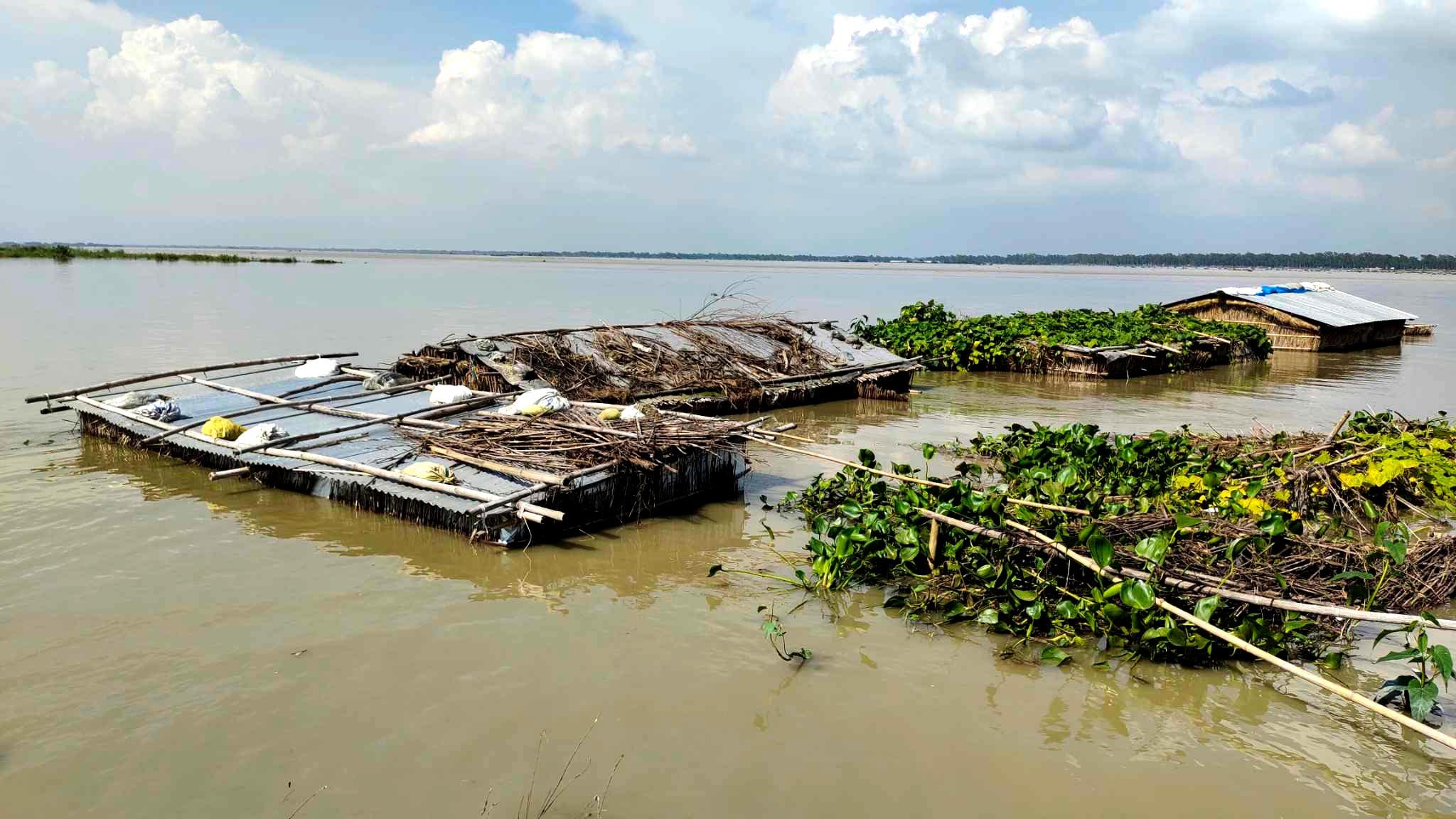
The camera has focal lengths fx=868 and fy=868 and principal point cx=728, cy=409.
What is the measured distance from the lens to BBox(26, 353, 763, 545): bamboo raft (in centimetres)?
635

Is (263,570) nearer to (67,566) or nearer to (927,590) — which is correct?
(67,566)

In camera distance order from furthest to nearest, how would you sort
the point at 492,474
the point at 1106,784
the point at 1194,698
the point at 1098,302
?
1. the point at 1098,302
2. the point at 492,474
3. the point at 1194,698
4. the point at 1106,784

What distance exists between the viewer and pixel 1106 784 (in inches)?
150

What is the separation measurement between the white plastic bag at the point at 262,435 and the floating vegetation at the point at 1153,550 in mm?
4631

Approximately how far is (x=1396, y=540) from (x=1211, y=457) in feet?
10.5

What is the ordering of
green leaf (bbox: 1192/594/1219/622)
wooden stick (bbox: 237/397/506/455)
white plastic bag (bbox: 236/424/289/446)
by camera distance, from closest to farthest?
green leaf (bbox: 1192/594/1219/622) < wooden stick (bbox: 237/397/506/455) < white plastic bag (bbox: 236/424/289/446)

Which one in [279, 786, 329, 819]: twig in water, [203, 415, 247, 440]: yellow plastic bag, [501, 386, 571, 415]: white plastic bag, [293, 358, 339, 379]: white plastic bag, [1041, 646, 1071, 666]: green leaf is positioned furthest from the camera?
[293, 358, 339, 379]: white plastic bag

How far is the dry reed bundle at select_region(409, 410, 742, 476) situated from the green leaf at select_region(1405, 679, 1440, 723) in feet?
15.6

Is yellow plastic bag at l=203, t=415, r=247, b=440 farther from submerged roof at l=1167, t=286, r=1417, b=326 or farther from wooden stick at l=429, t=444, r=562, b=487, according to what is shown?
submerged roof at l=1167, t=286, r=1417, b=326

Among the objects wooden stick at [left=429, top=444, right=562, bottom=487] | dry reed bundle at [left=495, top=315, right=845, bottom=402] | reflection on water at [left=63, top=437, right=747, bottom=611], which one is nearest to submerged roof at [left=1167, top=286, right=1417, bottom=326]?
dry reed bundle at [left=495, top=315, right=845, bottom=402]

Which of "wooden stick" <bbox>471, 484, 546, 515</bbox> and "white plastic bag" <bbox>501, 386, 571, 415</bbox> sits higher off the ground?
"white plastic bag" <bbox>501, 386, 571, 415</bbox>

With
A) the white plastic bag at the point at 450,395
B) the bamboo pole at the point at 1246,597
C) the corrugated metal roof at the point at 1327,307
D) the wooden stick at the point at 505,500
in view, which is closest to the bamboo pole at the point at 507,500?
the wooden stick at the point at 505,500

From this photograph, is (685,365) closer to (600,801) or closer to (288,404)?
(288,404)

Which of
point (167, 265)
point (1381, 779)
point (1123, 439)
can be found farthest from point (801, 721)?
point (167, 265)
